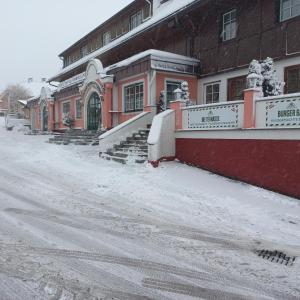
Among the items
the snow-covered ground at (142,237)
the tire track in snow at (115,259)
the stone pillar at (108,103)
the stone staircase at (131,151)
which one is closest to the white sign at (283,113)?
the snow-covered ground at (142,237)

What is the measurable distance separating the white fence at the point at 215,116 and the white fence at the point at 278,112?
65 cm

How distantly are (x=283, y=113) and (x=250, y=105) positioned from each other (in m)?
1.04

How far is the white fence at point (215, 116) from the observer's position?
1028cm

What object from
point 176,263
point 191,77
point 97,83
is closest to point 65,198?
point 176,263

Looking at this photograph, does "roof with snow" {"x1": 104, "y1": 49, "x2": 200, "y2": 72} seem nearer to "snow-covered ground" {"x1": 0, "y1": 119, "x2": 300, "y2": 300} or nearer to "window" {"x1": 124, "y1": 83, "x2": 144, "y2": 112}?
"window" {"x1": 124, "y1": 83, "x2": 144, "y2": 112}

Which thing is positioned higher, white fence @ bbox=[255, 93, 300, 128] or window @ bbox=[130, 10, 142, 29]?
window @ bbox=[130, 10, 142, 29]

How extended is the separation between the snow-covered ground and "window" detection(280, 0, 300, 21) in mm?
6844

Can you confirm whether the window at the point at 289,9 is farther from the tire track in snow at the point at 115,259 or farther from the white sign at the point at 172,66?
the tire track in snow at the point at 115,259

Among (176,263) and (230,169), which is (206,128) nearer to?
(230,169)

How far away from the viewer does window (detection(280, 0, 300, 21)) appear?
12.8 metres

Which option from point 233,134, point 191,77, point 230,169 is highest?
point 191,77

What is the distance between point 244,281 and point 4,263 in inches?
117

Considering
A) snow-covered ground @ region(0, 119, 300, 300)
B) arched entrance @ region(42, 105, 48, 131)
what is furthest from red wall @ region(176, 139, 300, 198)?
arched entrance @ region(42, 105, 48, 131)

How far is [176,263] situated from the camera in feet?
15.6
